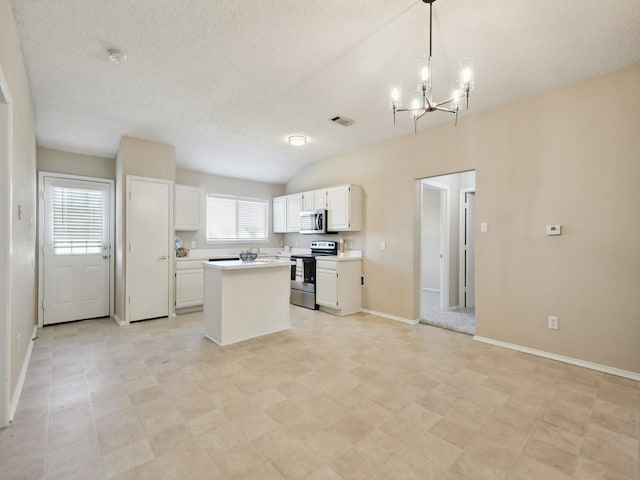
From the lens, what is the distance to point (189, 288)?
5.08m

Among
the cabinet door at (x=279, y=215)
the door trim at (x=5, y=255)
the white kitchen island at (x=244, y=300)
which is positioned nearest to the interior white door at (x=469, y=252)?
the white kitchen island at (x=244, y=300)

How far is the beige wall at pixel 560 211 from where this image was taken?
2787 millimetres

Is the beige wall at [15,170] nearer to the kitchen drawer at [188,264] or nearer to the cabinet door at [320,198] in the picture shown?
the kitchen drawer at [188,264]

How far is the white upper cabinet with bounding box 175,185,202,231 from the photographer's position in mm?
5230

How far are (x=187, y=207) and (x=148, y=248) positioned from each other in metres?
1.03

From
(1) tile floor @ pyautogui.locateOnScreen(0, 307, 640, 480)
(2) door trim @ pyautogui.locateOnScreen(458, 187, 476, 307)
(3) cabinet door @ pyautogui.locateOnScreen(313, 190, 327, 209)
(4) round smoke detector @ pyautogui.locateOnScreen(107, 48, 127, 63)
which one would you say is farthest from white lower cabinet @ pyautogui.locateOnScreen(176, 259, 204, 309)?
(2) door trim @ pyautogui.locateOnScreen(458, 187, 476, 307)

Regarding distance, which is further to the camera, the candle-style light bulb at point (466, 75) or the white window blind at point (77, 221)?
the white window blind at point (77, 221)

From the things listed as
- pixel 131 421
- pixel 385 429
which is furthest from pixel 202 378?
pixel 385 429

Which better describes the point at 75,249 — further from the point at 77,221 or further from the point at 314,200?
the point at 314,200

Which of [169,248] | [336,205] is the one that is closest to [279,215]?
[336,205]

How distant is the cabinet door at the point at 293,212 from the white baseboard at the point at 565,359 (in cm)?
370

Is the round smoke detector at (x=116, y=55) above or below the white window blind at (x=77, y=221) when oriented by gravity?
above

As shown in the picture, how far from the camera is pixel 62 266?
15.2 feet

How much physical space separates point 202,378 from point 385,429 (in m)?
1.61
